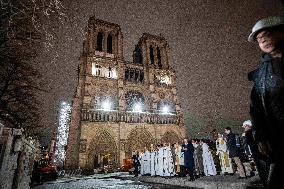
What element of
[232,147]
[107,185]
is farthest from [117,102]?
[232,147]

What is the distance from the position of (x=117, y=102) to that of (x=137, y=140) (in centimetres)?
570

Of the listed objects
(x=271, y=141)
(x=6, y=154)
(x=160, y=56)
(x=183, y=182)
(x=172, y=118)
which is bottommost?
(x=183, y=182)

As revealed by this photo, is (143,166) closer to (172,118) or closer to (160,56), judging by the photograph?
(172,118)

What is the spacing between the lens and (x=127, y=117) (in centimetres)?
2848

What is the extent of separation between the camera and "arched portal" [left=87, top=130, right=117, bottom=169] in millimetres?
25078

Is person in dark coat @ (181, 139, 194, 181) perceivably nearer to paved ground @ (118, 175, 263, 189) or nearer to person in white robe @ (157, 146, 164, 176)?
paved ground @ (118, 175, 263, 189)

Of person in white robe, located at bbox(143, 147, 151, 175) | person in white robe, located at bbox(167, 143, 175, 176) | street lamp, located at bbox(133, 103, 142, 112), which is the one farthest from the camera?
street lamp, located at bbox(133, 103, 142, 112)

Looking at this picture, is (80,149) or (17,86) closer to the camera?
(17,86)

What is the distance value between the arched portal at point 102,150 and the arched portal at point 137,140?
174cm

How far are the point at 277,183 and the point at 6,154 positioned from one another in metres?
4.05

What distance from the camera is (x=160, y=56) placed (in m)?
37.5

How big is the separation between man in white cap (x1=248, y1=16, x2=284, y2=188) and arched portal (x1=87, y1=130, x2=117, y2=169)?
2502 centimetres

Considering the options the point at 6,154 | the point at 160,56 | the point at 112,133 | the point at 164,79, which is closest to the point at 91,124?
the point at 112,133

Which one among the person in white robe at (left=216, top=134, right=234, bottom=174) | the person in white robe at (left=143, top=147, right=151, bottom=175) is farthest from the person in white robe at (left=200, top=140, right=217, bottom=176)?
the person in white robe at (left=143, top=147, right=151, bottom=175)
